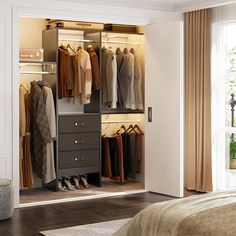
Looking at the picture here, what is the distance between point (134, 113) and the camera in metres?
7.65

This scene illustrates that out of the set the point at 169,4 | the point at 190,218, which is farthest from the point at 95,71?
the point at 190,218

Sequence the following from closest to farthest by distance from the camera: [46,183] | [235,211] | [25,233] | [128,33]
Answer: [235,211] < [25,233] < [46,183] < [128,33]

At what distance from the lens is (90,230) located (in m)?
4.96

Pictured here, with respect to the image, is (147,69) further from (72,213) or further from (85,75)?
(72,213)

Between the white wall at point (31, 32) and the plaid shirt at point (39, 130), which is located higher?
the white wall at point (31, 32)

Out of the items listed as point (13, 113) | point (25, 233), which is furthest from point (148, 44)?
point (25, 233)

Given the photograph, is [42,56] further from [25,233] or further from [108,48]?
[25,233]

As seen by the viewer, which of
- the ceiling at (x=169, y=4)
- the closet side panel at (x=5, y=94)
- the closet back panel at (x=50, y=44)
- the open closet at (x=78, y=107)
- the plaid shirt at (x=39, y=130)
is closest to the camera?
the closet side panel at (x=5, y=94)

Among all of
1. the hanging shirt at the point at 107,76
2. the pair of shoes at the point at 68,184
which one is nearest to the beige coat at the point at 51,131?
the pair of shoes at the point at 68,184

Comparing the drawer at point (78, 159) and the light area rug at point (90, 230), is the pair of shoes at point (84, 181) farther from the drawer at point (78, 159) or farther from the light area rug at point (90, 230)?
the light area rug at point (90, 230)

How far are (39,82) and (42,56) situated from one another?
33 cm

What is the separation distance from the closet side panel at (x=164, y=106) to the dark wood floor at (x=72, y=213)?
0.97 ft

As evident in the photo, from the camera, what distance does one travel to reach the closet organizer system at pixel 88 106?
22.5ft

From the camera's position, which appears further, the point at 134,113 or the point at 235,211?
the point at 134,113
